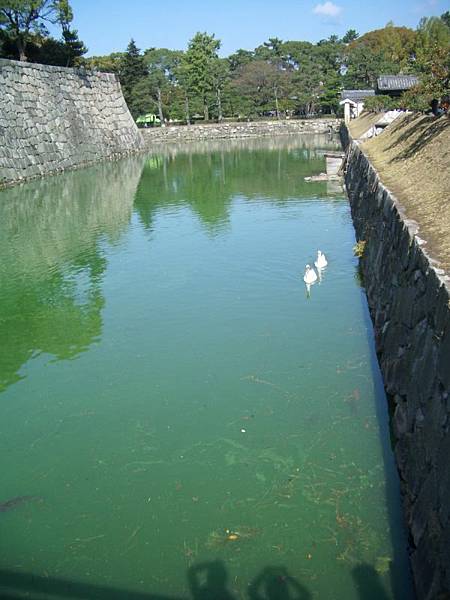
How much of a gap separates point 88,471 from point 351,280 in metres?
5.73

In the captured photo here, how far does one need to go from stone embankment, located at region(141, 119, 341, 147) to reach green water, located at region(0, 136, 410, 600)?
4027 cm

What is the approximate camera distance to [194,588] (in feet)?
11.2

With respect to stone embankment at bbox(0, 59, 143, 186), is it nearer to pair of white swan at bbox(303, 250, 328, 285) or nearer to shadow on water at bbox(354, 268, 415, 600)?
pair of white swan at bbox(303, 250, 328, 285)

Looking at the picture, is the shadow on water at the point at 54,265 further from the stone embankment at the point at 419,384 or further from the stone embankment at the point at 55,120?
the stone embankment at the point at 419,384

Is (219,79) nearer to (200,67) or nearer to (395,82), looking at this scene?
(200,67)

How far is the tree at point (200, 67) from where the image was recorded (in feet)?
172

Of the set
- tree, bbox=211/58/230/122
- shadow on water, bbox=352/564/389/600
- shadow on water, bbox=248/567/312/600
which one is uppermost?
tree, bbox=211/58/230/122

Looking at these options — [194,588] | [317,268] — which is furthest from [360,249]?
[194,588]

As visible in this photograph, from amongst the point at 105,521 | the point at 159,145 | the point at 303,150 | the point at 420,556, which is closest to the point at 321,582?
the point at 420,556

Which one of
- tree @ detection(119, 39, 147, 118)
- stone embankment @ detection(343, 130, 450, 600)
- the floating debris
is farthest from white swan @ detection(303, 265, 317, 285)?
tree @ detection(119, 39, 147, 118)

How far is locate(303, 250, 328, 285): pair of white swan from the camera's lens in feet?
27.3

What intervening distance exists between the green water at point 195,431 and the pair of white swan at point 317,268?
0.68 ft

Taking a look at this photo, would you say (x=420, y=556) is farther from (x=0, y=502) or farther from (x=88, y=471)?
(x=0, y=502)

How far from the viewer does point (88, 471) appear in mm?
4547
